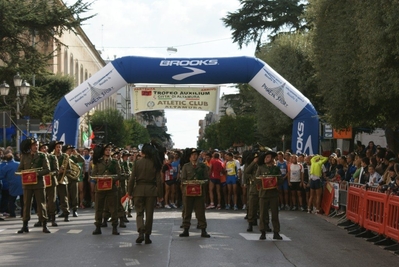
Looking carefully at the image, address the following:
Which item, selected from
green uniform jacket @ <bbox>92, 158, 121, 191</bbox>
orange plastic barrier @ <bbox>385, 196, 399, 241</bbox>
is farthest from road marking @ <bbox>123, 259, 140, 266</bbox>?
orange plastic barrier @ <bbox>385, 196, 399, 241</bbox>

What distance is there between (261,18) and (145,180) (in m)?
34.5

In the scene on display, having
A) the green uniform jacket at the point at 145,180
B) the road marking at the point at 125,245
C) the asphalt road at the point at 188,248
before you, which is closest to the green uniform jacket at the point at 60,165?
the asphalt road at the point at 188,248

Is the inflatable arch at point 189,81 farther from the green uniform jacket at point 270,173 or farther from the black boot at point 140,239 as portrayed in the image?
the black boot at point 140,239

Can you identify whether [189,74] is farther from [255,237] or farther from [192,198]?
[255,237]

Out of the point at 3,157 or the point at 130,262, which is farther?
the point at 3,157

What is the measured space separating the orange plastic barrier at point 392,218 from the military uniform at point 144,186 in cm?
404

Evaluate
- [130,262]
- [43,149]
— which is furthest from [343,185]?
[130,262]

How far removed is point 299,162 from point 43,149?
30.3 ft

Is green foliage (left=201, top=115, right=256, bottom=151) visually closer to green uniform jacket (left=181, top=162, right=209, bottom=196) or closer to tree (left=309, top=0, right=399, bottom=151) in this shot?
tree (left=309, top=0, right=399, bottom=151)

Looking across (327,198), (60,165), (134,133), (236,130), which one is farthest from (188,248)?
(134,133)

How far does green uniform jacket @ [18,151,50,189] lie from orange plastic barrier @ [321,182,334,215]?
29.2 feet

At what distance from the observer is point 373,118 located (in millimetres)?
25016

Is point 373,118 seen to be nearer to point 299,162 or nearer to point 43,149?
point 299,162

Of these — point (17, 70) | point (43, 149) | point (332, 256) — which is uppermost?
point (17, 70)
